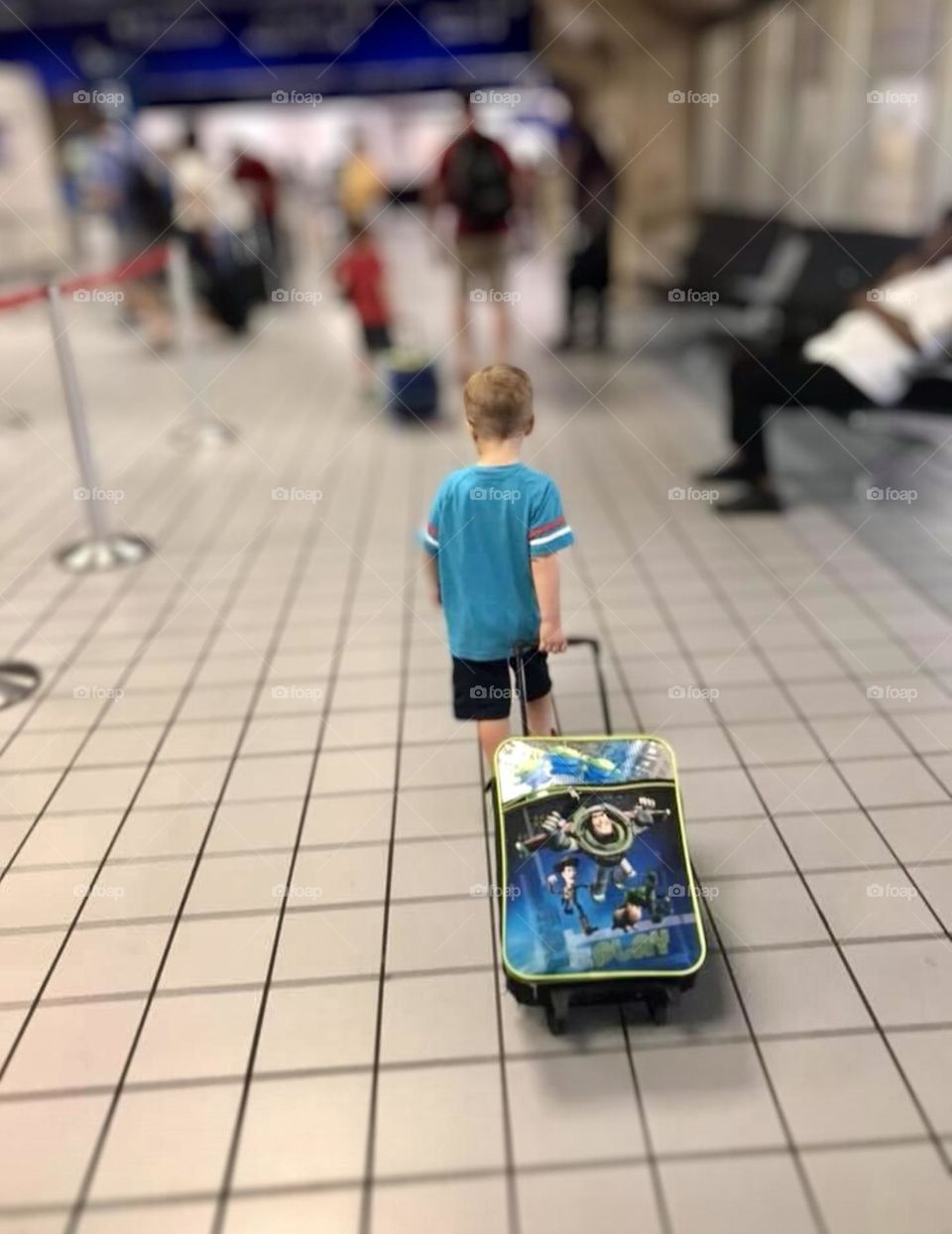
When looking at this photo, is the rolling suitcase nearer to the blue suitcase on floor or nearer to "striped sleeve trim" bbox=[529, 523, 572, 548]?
"striped sleeve trim" bbox=[529, 523, 572, 548]

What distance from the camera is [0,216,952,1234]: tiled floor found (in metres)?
1.75

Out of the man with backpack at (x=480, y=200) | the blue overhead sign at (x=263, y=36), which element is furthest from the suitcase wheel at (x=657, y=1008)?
the blue overhead sign at (x=263, y=36)

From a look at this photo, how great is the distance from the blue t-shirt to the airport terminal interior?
Answer: 3 cm

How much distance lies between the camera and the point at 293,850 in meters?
2.61

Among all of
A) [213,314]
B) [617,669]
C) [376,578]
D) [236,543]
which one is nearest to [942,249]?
[617,669]

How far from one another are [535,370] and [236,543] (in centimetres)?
412

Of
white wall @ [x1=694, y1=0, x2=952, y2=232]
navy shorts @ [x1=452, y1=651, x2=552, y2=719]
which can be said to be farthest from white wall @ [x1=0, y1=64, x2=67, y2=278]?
navy shorts @ [x1=452, y1=651, x2=552, y2=719]

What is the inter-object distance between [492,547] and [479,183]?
5.18 m

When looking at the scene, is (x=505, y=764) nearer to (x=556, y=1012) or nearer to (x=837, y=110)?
(x=556, y=1012)

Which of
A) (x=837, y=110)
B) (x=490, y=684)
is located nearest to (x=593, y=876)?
(x=490, y=684)

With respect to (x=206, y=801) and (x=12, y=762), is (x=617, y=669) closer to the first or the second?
(x=206, y=801)

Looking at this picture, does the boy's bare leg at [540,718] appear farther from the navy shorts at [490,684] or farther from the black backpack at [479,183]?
the black backpack at [479,183]

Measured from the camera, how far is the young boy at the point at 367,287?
6930 mm

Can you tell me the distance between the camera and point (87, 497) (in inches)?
174
